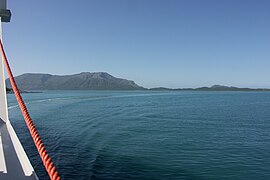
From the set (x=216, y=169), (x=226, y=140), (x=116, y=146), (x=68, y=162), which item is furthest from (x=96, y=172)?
(x=226, y=140)

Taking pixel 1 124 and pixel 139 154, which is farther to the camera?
pixel 139 154

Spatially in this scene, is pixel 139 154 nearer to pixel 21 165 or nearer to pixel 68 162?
pixel 68 162

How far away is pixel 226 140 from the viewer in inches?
609

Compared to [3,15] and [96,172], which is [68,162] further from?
[3,15]

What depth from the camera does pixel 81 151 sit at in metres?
12.2

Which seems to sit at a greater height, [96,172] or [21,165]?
[21,165]

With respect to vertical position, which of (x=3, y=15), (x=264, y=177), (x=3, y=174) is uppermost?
(x=3, y=15)

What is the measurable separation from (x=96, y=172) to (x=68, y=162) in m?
1.87

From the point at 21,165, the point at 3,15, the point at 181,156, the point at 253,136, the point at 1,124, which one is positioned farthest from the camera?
the point at 253,136

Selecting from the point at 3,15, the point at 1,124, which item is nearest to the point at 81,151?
the point at 1,124

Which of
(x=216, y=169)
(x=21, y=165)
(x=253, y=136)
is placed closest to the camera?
(x=21, y=165)

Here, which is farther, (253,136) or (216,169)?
(253,136)

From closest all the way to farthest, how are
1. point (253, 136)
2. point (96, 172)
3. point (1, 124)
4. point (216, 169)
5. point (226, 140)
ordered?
point (1, 124) → point (96, 172) → point (216, 169) → point (226, 140) → point (253, 136)

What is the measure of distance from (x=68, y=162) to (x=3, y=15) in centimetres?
745
